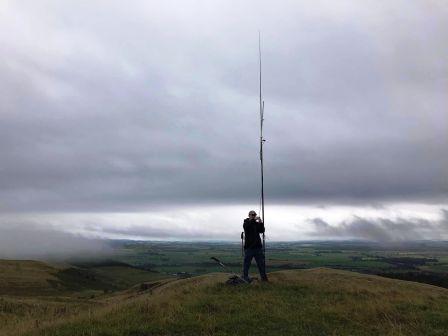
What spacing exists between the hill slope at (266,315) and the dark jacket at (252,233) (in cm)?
176

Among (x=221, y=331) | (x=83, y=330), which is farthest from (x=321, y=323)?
(x=83, y=330)

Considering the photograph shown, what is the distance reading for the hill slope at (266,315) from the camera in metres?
13.1

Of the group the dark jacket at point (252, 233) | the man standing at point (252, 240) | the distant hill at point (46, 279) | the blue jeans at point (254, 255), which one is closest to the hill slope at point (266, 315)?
the blue jeans at point (254, 255)

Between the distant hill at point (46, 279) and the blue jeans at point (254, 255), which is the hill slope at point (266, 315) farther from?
the distant hill at point (46, 279)

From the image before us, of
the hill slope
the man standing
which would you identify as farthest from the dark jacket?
the hill slope

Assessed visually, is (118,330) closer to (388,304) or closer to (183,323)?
(183,323)

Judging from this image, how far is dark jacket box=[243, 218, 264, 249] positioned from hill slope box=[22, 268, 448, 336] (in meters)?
1.76

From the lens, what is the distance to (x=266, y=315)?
48.0 ft

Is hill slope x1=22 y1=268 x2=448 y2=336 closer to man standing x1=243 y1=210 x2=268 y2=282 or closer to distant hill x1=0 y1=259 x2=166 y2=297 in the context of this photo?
man standing x1=243 y1=210 x2=268 y2=282

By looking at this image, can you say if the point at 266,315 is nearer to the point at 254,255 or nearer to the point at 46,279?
the point at 254,255

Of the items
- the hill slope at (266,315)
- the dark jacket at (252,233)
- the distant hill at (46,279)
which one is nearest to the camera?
the hill slope at (266,315)

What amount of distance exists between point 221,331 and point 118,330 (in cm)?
281

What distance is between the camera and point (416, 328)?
13.6 m

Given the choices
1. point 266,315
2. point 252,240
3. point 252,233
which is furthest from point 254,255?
point 266,315
